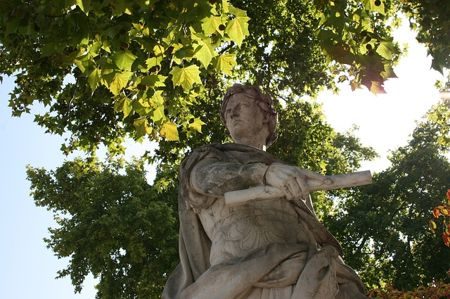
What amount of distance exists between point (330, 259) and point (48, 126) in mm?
8781

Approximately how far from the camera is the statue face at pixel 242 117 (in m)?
4.83

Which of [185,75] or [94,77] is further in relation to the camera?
[185,75]

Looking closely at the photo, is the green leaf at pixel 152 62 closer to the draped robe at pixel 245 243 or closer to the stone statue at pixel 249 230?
the stone statue at pixel 249 230

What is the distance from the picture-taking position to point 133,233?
17547mm

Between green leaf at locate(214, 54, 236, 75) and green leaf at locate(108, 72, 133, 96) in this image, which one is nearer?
green leaf at locate(108, 72, 133, 96)

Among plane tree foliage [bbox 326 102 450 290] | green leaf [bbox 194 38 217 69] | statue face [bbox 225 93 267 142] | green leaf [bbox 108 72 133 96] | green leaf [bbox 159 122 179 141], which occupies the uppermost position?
plane tree foliage [bbox 326 102 450 290]

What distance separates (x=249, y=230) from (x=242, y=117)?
1086 millimetres

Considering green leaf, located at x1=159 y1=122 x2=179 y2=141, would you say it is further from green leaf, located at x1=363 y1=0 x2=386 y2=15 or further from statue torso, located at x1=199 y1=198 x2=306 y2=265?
green leaf, located at x1=363 y1=0 x2=386 y2=15

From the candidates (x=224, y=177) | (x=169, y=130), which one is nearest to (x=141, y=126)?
(x=169, y=130)

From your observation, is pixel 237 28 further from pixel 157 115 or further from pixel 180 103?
pixel 180 103

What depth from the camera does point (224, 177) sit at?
3.97 metres

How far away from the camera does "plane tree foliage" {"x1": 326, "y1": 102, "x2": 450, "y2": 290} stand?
2088cm

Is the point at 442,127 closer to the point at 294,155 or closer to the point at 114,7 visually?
the point at 294,155

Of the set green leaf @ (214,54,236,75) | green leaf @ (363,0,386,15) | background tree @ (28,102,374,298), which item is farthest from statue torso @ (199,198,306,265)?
background tree @ (28,102,374,298)
